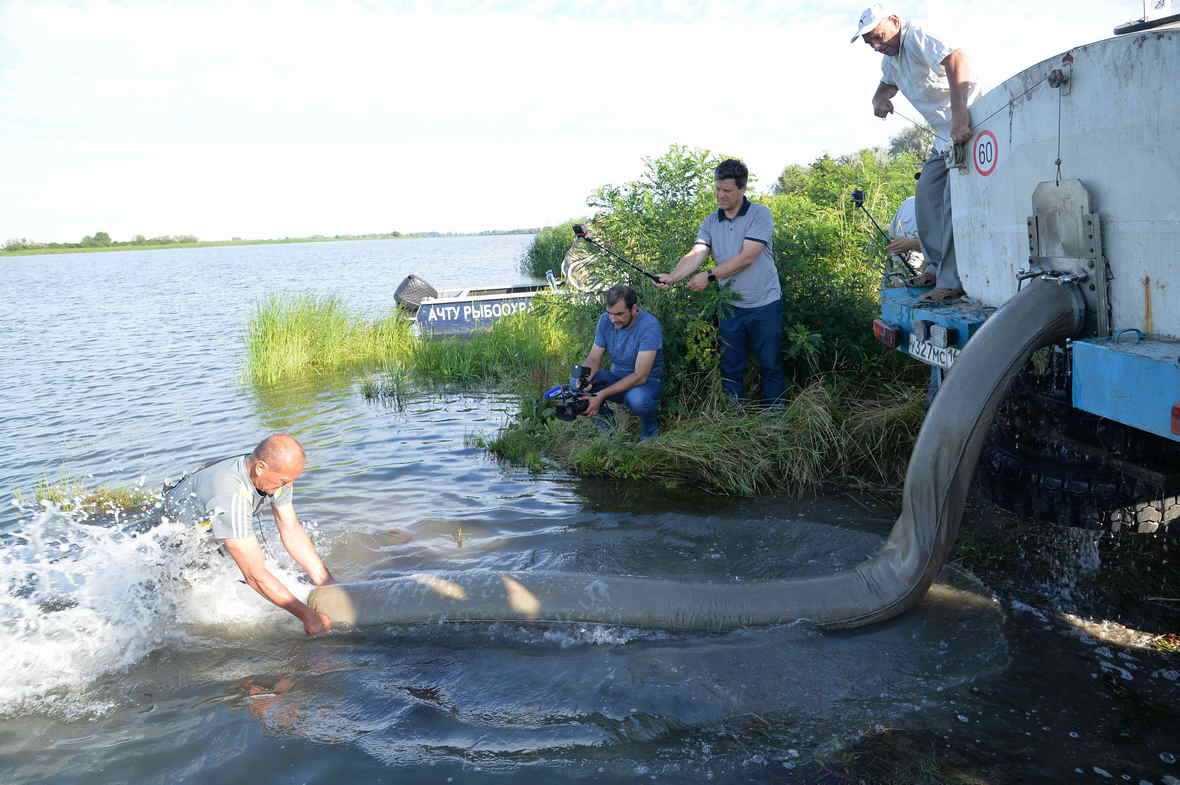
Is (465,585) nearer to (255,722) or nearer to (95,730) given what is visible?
(255,722)

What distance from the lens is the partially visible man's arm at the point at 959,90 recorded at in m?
4.80

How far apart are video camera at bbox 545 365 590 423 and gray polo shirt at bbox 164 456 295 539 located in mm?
2863

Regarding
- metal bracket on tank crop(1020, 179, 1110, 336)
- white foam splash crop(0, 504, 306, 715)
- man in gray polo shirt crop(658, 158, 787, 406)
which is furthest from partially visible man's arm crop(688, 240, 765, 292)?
white foam splash crop(0, 504, 306, 715)

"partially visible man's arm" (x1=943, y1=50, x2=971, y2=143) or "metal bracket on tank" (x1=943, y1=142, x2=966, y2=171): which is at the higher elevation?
"partially visible man's arm" (x1=943, y1=50, x2=971, y2=143)

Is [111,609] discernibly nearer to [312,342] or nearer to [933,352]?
[933,352]

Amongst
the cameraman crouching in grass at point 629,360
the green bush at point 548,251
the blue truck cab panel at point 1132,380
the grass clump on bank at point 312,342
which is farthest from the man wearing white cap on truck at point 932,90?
the green bush at point 548,251

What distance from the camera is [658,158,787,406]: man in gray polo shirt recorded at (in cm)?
665

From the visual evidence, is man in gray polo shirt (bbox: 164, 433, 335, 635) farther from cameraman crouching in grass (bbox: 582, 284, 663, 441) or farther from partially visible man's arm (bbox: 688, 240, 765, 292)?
partially visible man's arm (bbox: 688, 240, 765, 292)

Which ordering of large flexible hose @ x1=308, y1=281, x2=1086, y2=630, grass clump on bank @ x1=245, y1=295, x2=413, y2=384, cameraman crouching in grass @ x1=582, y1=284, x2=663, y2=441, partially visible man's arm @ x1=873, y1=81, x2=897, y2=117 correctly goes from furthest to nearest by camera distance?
grass clump on bank @ x1=245, y1=295, x2=413, y2=384 < cameraman crouching in grass @ x1=582, y1=284, x2=663, y2=441 < partially visible man's arm @ x1=873, y1=81, x2=897, y2=117 < large flexible hose @ x1=308, y1=281, x2=1086, y2=630

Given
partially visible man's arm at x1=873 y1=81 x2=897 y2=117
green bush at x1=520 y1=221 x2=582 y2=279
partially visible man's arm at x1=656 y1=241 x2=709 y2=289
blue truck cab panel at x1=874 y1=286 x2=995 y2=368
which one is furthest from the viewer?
green bush at x1=520 y1=221 x2=582 y2=279

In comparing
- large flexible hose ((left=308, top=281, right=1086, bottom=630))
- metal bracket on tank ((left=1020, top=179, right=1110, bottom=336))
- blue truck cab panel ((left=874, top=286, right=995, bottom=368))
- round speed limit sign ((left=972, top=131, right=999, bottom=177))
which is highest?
round speed limit sign ((left=972, top=131, right=999, bottom=177))

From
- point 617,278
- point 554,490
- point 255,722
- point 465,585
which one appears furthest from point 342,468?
point 255,722

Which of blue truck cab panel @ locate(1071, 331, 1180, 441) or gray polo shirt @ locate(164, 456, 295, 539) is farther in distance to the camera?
gray polo shirt @ locate(164, 456, 295, 539)

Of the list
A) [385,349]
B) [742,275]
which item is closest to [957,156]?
[742,275]
